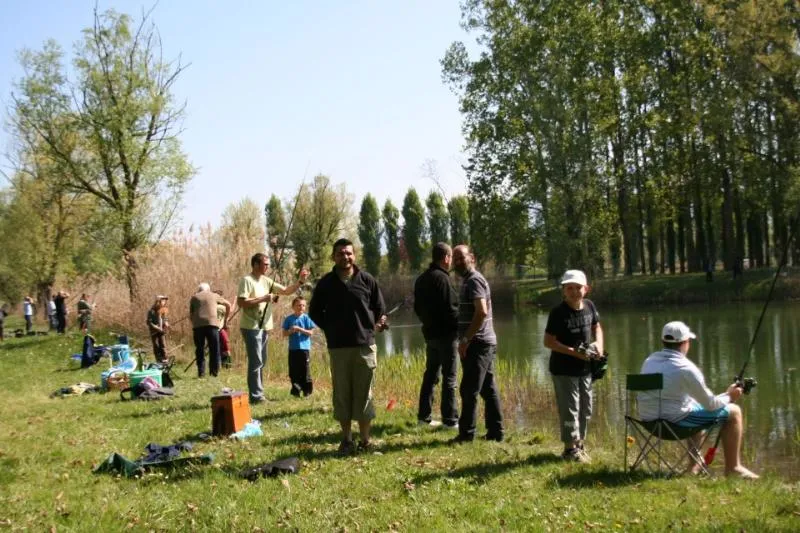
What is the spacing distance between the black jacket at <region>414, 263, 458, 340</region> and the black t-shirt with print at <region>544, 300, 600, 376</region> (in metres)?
1.42

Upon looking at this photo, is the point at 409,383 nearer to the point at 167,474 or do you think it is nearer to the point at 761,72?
the point at 167,474

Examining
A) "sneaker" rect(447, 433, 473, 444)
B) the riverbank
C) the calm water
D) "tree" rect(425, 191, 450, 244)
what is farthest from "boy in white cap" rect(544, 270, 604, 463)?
"tree" rect(425, 191, 450, 244)

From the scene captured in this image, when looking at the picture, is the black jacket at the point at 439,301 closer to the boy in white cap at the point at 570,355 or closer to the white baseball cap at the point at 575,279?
the boy in white cap at the point at 570,355

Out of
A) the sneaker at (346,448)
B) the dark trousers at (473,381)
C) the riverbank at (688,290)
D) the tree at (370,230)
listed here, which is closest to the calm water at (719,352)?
the riverbank at (688,290)

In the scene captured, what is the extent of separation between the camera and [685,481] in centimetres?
572

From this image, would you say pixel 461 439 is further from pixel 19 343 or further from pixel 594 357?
pixel 19 343

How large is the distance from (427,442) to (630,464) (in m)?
1.84

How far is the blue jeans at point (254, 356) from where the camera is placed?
9.58 m

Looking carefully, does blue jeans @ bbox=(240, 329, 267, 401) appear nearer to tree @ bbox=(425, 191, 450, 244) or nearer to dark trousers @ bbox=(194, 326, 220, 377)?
dark trousers @ bbox=(194, 326, 220, 377)


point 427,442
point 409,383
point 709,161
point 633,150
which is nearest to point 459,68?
point 633,150

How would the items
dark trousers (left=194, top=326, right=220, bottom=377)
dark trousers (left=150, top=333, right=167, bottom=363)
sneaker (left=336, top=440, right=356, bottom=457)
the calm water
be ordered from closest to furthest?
sneaker (left=336, top=440, right=356, bottom=457)
the calm water
dark trousers (left=194, top=326, right=220, bottom=377)
dark trousers (left=150, top=333, right=167, bottom=363)

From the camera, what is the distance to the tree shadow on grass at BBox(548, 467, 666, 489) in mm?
5746

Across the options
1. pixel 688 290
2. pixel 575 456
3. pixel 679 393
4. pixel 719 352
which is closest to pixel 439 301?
pixel 575 456

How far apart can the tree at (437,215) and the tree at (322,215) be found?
11.5 m
